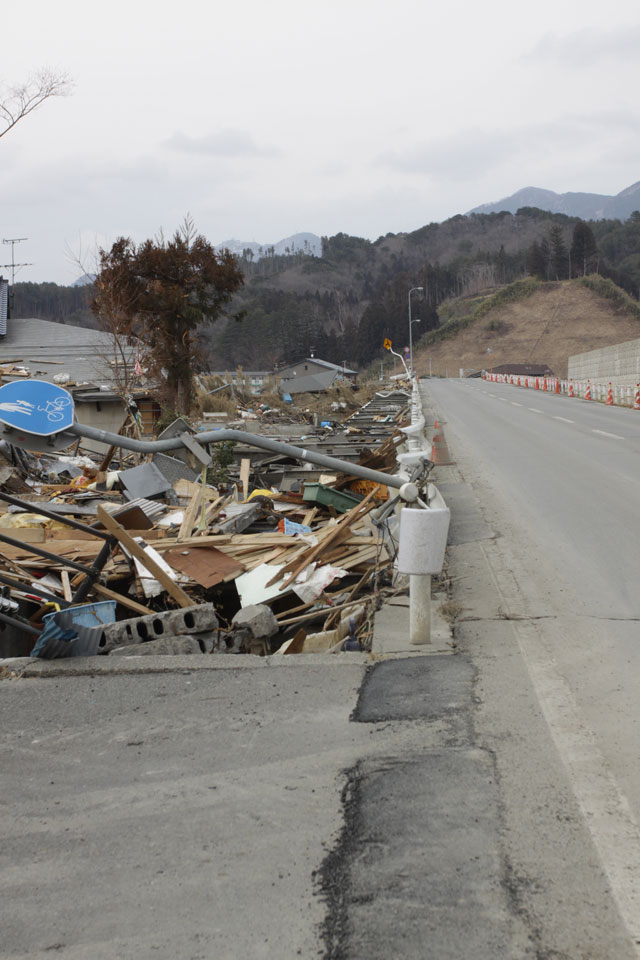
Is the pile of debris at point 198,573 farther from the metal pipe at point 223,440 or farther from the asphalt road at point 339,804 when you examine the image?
the metal pipe at point 223,440

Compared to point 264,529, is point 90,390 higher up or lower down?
higher up

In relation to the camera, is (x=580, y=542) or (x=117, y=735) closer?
(x=117, y=735)

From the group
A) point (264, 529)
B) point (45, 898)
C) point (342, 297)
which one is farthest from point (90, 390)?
point (342, 297)

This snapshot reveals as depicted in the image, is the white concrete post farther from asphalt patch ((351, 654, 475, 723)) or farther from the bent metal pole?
the bent metal pole

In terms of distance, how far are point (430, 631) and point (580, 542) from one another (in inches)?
138

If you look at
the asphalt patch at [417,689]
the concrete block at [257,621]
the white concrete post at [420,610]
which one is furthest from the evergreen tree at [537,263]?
the asphalt patch at [417,689]

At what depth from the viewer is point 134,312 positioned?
32.7 metres

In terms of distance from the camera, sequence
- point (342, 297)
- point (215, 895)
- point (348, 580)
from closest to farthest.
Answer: point (215, 895), point (348, 580), point (342, 297)

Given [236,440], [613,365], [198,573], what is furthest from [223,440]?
[613,365]

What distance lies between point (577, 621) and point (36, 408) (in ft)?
12.5

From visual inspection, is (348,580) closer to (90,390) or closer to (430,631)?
(430,631)

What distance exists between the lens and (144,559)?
645 centimetres

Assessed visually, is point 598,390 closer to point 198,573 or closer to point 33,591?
point 198,573

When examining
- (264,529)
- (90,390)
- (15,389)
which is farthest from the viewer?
(90,390)
